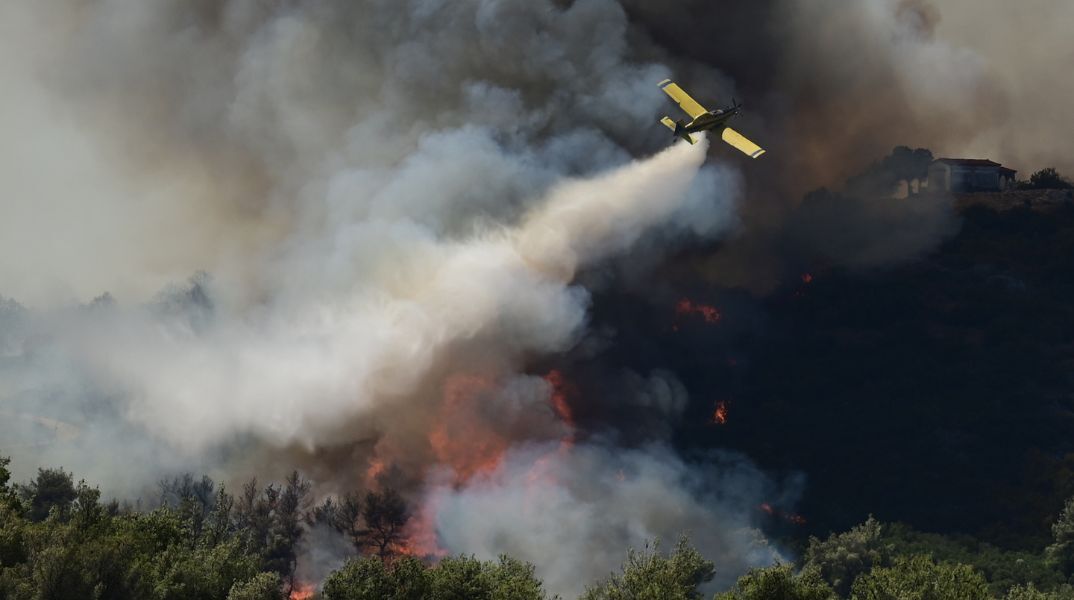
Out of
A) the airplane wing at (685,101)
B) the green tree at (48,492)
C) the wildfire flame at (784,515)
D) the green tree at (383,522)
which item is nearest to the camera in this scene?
the airplane wing at (685,101)

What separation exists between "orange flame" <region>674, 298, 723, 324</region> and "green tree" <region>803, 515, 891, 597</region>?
33.5 metres

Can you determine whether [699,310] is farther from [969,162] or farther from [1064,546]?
[969,162]

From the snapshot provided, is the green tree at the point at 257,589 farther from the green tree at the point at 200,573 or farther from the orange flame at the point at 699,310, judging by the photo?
the orange flame at the point at 699,310

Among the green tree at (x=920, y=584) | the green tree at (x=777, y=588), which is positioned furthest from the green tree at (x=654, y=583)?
the green tree at (x=920, y=584)

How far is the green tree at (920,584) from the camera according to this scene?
68562mm

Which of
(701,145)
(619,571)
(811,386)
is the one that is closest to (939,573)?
(619,571)

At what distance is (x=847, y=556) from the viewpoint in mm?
101750

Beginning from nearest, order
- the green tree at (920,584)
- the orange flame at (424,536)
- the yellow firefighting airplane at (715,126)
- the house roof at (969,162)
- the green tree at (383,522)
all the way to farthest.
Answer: the green tree at (920,584), the yellow firefighting airplane at (715,126), the orange flame at (424,536), the green tree at (383,522), the house roof at (969,162)

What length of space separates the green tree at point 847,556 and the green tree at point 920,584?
90.0ft

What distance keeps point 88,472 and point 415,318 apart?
33.7 m

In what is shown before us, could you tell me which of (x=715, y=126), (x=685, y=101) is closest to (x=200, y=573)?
(x=715, y=126)

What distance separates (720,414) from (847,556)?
31343 mm

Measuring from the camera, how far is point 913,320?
5719 inches

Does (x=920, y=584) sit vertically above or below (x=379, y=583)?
above
